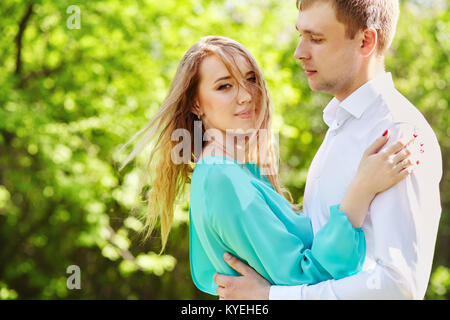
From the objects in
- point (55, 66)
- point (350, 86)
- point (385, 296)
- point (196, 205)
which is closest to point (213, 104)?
point (196, 205)

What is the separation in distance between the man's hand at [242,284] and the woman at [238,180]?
36 mm

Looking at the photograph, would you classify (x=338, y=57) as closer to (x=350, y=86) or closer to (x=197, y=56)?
(x=350, y=86)

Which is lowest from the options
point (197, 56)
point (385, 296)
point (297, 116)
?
point (385, 296)

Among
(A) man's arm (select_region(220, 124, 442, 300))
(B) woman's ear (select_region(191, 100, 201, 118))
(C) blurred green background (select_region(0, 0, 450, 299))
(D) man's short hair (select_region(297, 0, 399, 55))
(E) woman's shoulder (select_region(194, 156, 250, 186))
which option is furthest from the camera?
(C) blurred green background (select_region(0, 0, 450, 299))

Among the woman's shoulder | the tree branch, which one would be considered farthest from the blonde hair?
the tree branch

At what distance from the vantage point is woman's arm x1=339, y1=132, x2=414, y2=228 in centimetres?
178

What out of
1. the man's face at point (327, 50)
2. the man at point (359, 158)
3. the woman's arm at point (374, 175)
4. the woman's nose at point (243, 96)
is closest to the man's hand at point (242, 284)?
the man at point (359, 158)

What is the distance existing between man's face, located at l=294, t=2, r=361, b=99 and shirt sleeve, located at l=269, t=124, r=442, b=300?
33cm

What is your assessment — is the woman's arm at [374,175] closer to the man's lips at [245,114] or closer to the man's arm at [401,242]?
the man's arm at [401,242]

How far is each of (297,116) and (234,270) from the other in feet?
20.3

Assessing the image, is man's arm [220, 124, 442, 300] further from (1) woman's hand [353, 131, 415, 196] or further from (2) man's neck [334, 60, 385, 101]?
(2) man's neck [334, 60, 385, 101]

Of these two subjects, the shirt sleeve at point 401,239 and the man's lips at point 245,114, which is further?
the man's lips at point 245,114

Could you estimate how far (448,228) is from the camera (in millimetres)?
10078

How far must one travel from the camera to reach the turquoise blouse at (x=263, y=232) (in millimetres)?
1860
